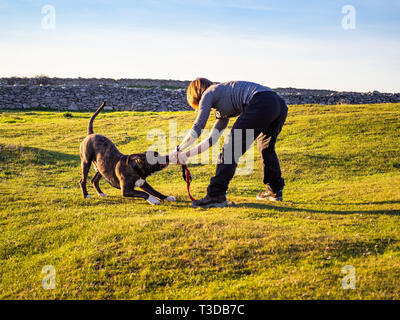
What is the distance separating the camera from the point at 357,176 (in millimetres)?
11914

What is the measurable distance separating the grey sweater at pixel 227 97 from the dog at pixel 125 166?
1482 millimetres

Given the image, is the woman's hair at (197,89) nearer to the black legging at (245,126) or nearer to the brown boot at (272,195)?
the black legging at (245,126)

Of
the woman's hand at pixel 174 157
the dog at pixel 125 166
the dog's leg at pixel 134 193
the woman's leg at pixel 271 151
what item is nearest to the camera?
the woman's hand at pixel 174 157

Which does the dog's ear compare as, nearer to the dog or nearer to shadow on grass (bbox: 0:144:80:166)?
the dog

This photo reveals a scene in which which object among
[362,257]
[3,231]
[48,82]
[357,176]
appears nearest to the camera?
[362,257]

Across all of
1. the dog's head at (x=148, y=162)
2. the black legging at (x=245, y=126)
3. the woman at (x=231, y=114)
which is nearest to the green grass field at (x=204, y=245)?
the black legging at (x=245, y=126)

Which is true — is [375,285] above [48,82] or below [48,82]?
below

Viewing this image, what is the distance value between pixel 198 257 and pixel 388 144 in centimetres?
1275

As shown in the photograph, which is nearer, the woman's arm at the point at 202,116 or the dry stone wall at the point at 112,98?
the woman's arm at the point at 202,116

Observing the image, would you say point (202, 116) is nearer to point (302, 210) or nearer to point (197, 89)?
point (197, 89)

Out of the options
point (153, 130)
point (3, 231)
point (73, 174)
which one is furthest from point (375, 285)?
point (153, 130)

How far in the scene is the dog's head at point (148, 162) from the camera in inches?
295
